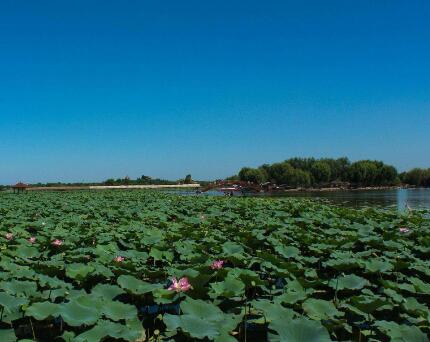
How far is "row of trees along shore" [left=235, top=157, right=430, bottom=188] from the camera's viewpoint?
338 feet

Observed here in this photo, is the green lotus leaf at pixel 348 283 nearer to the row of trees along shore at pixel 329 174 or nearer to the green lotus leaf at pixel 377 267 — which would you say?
the green lotus leaf at pixel 377 267

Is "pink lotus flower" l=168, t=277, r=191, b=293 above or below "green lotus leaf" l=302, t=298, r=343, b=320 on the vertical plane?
above

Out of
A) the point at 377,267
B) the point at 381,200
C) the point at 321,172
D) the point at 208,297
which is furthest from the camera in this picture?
the point at 321,172

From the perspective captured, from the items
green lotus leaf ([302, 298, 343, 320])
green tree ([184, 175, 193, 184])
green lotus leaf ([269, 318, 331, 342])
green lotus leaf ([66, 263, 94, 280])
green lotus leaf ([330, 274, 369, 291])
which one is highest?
green tree ([184, 175, 193, 184])

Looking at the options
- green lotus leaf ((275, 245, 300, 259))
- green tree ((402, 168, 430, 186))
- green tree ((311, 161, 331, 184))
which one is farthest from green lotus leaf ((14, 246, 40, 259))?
green tree ((402, 168, 430, 186))

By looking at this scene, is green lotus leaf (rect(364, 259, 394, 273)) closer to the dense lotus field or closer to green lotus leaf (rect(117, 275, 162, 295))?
the dense lotus field

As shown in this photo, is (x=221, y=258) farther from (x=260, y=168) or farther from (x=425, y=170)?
(x=425, y=170)

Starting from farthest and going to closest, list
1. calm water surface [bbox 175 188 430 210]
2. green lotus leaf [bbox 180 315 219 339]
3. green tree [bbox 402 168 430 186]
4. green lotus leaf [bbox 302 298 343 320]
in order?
1. green tree [bbox 402 168 430 186]
2. calm water surface [bbox 175 188 430 210]
3. green lotus leaf [bbox 302 298 343 320]
4. green lotus leaf [bbox 180 315 219 339]

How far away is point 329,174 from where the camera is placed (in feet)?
361

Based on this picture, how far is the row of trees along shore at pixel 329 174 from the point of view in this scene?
103062mm

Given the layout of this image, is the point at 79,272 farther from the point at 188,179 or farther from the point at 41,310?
the point at 188,179

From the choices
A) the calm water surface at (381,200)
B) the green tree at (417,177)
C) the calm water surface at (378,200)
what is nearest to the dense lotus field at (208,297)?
the calm water surface at (381,200)

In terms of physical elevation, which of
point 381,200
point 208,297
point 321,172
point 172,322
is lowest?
point 208,297

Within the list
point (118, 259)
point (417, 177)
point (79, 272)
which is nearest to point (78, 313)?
point (79, 272)
